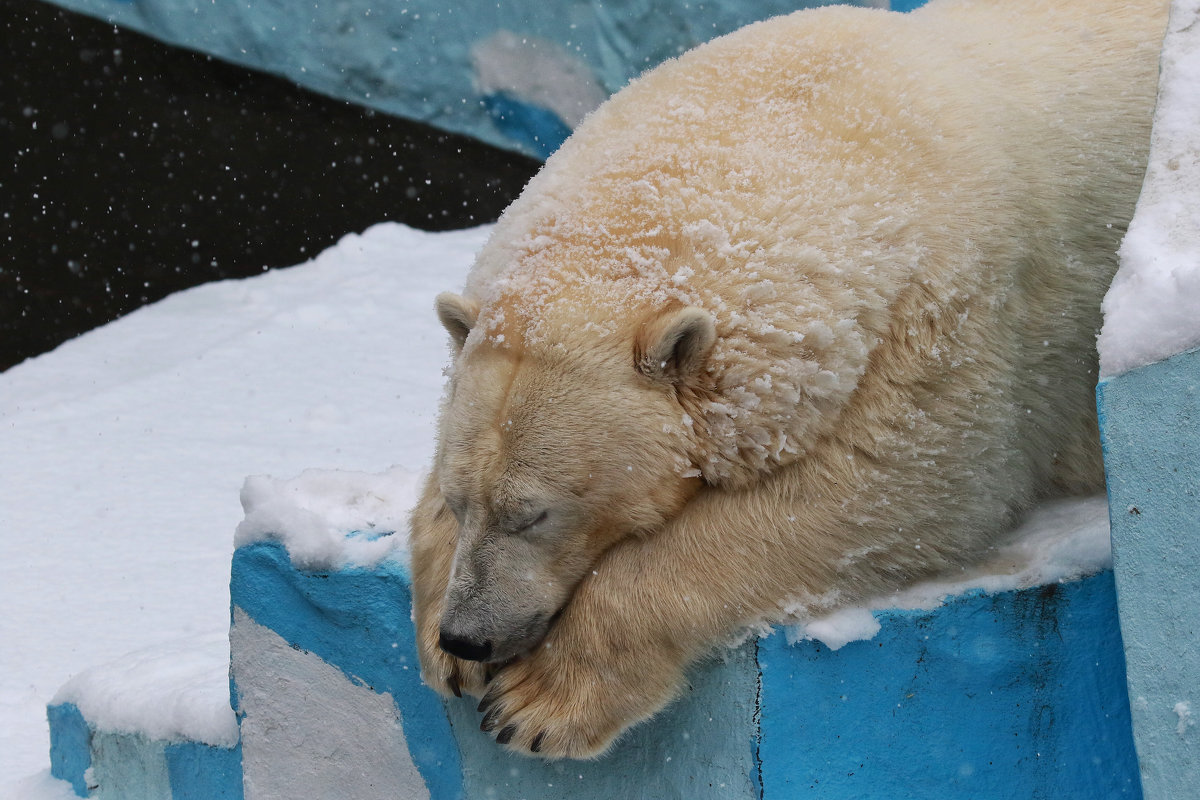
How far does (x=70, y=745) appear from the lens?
387 centimetres

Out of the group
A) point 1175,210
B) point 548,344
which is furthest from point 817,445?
point 1175,210

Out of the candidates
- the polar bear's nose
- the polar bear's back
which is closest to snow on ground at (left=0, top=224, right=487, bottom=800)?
the polar bear's nose

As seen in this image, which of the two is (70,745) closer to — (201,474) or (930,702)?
(201,474)

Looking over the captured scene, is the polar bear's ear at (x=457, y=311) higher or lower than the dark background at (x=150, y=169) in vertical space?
higher

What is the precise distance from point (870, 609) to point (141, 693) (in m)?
2.47

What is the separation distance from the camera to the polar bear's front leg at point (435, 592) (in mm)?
2338

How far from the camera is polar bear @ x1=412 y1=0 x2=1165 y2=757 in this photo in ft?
6.93

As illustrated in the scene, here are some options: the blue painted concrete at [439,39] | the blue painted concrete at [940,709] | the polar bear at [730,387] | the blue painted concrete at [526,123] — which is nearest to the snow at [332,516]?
the polar bear at [730,387]

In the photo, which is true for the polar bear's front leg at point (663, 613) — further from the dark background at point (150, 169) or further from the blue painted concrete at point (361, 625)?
the dark background at point (150, 169)

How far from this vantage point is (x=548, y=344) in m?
2.14

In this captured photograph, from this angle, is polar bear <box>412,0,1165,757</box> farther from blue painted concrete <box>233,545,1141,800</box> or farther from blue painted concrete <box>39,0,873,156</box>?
blue painted concrete <box>39,0,873,156</box>

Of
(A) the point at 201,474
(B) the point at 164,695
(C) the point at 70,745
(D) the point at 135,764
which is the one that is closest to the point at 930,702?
(B) the point at 164,695

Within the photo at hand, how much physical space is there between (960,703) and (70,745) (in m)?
3.03

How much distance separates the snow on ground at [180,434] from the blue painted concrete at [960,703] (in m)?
2.65
